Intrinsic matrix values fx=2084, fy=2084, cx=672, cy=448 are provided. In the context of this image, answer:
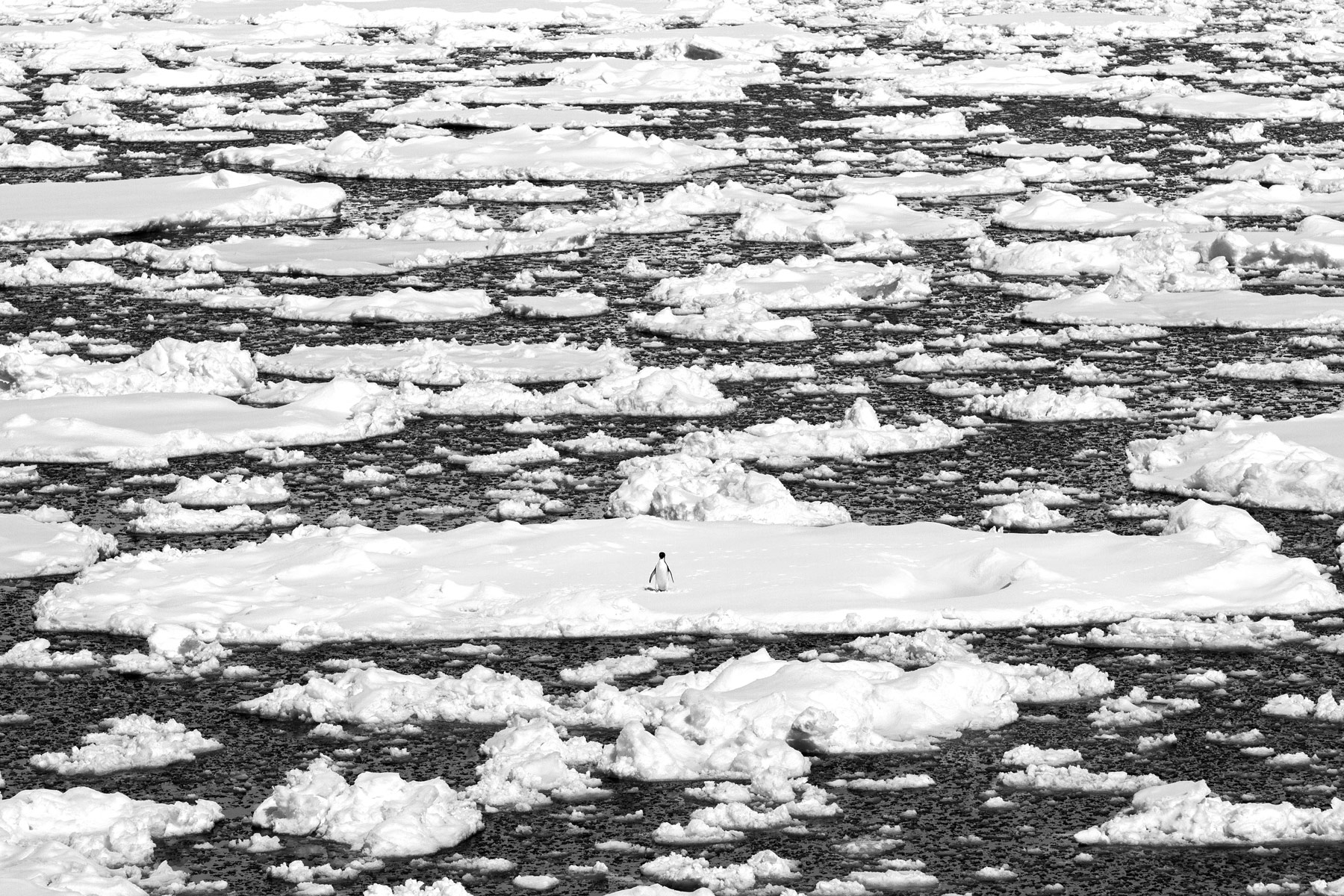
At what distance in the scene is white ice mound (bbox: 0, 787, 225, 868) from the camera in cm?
1022

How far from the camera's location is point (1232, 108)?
126 feet

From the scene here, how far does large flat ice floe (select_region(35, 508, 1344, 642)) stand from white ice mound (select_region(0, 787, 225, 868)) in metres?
2.73

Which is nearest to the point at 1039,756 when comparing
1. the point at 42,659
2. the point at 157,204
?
the point at 42,659

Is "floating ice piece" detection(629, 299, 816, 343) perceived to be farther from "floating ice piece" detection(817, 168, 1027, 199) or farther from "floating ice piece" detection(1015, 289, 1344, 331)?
"floating ice piece" detection(817, 168, 1027, 199)

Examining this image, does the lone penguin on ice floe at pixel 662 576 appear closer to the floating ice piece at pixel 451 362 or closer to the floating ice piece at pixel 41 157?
the floating ice piece at pixel 451 362

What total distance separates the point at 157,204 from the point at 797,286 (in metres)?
10.3

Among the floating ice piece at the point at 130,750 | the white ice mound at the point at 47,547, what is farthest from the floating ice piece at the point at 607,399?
the floating ice piece at the point at 130,750

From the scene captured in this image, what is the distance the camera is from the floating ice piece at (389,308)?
22.8 meters

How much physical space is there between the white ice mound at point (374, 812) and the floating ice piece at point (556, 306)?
1245 centimetres

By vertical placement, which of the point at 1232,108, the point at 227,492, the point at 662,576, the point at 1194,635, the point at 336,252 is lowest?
the point at 336,252

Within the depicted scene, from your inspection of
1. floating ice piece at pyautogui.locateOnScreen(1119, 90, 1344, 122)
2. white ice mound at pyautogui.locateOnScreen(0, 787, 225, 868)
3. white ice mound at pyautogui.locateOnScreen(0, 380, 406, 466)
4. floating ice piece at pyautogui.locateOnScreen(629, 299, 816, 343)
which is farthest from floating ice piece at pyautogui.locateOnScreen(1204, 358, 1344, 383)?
floating ice piece at pyautogui.locateOnScreen(1119, 90, 1344, 122)

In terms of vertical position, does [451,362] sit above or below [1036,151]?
below

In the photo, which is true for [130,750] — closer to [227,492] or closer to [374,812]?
[374,812]

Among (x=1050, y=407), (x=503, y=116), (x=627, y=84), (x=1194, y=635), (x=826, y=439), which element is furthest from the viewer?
(x=627, y=84)
